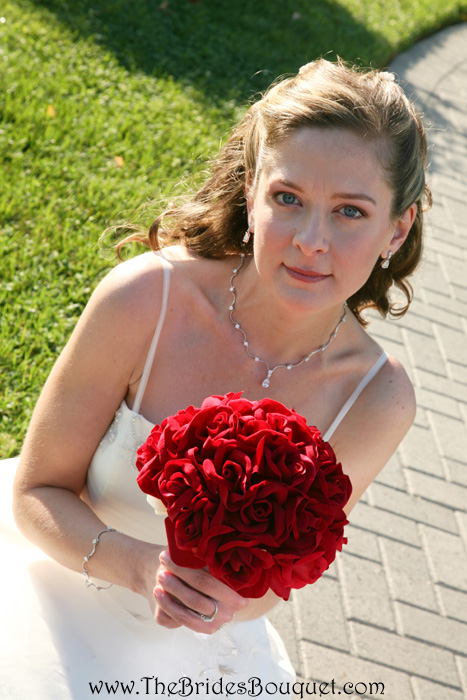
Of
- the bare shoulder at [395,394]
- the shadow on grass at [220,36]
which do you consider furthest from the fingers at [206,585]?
the shadow on grass at [220,36]

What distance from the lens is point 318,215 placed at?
2271mm

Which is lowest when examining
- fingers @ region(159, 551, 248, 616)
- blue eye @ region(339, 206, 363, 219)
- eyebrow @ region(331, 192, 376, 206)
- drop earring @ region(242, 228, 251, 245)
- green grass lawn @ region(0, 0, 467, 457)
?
green grass lawn @ region(0, 0, 467, 457)

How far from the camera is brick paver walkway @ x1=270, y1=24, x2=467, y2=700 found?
3.51 meters

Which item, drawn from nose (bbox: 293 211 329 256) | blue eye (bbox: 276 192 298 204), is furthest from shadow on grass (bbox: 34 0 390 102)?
nose (bbox: 293 211 329 256)

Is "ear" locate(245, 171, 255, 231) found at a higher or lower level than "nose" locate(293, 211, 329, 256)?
lower

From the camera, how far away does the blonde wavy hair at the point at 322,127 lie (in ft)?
7.75

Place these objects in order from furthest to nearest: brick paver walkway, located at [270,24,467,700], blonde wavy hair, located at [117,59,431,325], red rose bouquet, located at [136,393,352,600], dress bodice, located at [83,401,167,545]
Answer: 1. brick paver walkway, located at [270,24,467,700]
2. dress bodice, located at [83,401,167,545]
3. blonde wavy hair, located at [117,59,431,325]
4. red rose bouquet, located at [136,393,352,600]

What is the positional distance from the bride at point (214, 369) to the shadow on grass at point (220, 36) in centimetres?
464

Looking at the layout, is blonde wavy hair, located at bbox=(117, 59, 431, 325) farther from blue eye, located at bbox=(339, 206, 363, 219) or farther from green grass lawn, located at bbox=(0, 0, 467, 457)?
green grass lawn, located at bbox=(0, 0, 467, 457)

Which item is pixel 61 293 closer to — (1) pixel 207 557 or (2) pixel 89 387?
(2) pixel 89 387

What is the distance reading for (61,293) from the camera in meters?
4.30

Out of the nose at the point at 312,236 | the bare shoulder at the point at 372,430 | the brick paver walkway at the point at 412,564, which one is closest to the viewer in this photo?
the nose at the point at 312,236

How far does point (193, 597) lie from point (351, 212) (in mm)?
1242

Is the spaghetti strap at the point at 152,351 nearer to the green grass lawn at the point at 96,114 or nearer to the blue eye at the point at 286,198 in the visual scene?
the blue eye at the point at 286,198
